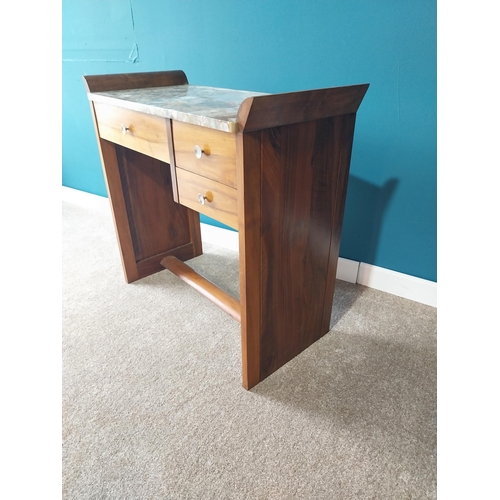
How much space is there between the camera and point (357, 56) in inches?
52.7

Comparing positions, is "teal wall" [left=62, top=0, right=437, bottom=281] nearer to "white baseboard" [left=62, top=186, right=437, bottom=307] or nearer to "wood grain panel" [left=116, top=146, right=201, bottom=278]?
"white baseboard" [left=62, top=186, right=437, bottom=307]

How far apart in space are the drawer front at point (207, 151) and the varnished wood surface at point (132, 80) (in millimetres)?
550

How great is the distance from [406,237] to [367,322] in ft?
1.20

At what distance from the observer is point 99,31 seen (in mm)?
2070

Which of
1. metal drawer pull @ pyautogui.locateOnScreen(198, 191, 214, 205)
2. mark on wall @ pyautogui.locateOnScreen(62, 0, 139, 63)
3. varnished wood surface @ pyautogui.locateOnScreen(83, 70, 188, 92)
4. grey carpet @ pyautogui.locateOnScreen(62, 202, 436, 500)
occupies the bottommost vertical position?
grey carpet @ pyautogui.locateOnScreen(62, 202, 436, 500)

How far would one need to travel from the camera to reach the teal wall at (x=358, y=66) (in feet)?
4.16

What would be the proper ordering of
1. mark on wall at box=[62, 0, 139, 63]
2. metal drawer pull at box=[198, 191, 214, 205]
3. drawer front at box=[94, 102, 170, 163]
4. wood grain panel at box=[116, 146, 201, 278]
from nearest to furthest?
metal drawer pull at box=[198, 191, 214, 205], drawer front at box=[94, 102, 170, 163], wood grain panel at box=[116, 146, 201, 278], mark on wall at box=[62, 0, 139, 63]

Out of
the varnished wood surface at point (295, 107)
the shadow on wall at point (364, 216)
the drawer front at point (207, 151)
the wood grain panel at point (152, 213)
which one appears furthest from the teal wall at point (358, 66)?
the drawer front at point (207, 151)

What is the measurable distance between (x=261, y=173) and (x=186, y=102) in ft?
1.44

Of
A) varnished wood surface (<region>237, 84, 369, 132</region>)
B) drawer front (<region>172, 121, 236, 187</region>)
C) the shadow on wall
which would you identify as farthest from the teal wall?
drawer front (<region>172, 121, 236, 187</region>)

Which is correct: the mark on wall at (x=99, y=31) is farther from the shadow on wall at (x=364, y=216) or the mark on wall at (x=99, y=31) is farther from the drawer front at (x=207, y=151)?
the shadow on wall at (x=364, y=216)

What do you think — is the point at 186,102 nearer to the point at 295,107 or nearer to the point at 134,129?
the point at 134,129

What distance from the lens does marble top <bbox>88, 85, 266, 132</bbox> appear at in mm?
943
